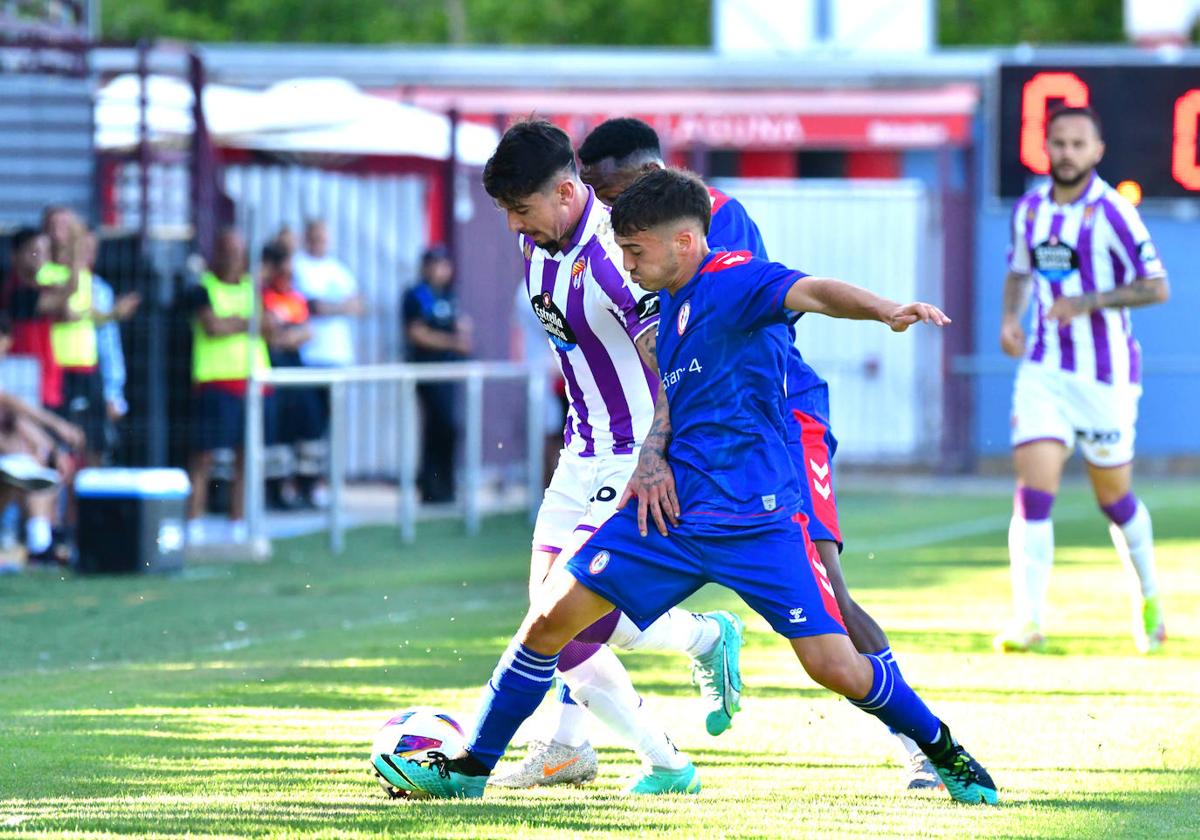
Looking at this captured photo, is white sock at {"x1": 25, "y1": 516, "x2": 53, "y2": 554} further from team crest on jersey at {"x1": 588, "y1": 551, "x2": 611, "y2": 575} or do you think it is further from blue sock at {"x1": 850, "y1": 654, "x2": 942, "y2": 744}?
blue sock at {"x1": 850, "y1": 654, "x2": 942, "y2": 744}

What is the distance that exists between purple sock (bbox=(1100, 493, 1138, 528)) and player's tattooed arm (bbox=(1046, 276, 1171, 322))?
942mm

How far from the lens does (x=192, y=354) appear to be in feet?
46.5

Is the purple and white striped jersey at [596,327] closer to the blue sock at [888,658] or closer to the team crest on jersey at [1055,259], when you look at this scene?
the blue sock at [888,658]

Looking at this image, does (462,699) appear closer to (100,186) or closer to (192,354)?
(192,354)

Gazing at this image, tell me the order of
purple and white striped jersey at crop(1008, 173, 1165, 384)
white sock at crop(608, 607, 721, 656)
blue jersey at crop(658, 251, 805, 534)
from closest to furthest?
blue jersey at crop(658, 251, 805, 534) < white sock at crop(608, 607, 721, 656) < purple and white striped jersey at crop(1008, 173, 1165, 384)

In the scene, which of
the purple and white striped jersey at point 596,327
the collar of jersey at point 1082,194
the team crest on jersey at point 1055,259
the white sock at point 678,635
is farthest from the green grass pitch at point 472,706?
the collar of jersey at point 1082,194

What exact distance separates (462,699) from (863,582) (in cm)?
495

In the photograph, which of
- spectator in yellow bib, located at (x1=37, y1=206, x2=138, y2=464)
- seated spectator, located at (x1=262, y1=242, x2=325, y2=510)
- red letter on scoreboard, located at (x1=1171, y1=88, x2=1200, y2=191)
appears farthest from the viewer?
seated spectator, located at (x1=262, y1=242, x2=325, y2=510)

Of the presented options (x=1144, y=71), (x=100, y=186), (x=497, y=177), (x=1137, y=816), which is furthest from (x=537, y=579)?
(x=100, y=186)

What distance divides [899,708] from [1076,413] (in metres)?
4.16

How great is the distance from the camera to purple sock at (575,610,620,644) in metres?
6.27

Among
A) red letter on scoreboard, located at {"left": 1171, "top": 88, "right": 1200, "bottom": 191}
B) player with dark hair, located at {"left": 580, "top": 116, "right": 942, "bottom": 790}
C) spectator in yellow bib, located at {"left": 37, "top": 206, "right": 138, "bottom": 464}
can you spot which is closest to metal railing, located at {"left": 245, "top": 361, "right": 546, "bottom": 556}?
spectator in yellow bib, located at {"left": 37, "top": 206, "right": 138, "bottom": 464}

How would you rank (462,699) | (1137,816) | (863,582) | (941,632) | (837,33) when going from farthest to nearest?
(837,33) → (863,582) → (941,632) → (462,699) → (1137,816)

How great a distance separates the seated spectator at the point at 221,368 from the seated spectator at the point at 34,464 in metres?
0.98
